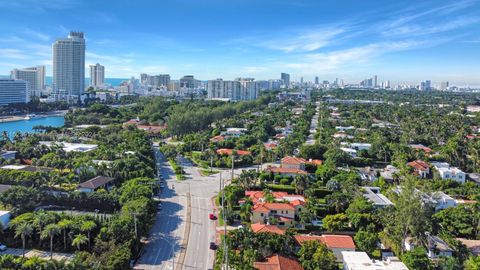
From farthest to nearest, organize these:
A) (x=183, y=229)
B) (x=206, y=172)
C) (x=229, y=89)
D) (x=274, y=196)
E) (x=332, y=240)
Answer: (x=229, y=89) < (x=206, y=172) < (x=274, y=196) < (x=183, y=229) < (x=332, y=240)

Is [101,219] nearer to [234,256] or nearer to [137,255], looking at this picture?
[137,255]

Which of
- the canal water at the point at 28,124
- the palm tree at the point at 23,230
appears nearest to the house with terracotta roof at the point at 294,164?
the palm tree at the point at 23,230

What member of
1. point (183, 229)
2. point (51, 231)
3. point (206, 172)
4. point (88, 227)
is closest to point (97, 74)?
point (206, 172)

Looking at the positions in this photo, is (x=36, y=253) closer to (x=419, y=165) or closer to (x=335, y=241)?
(x=335, y=241)

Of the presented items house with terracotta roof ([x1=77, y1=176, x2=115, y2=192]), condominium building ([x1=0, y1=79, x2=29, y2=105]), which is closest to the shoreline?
condominium building ([x1=0, y1=79, x2=29, y2=105])

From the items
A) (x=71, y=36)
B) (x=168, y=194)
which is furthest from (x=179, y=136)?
(x=71, y=36)

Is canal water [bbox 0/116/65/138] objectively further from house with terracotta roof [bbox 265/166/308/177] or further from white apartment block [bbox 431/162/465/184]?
white apartment block [bbox 431/162/465/184]
